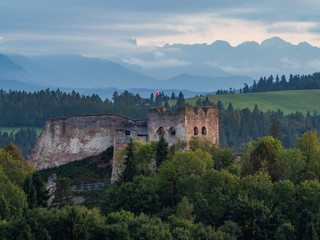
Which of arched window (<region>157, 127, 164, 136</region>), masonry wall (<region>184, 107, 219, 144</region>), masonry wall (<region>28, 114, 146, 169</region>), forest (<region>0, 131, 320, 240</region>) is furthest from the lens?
masonry wall (<region>28, 114, 146, 169</region>)

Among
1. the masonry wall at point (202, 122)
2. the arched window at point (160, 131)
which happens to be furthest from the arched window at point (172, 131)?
the masonry wall at point (202, 122)

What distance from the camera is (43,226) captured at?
54.8 metres

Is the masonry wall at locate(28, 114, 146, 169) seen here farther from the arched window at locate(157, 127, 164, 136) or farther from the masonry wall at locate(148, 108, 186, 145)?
the arched window at locate(157, 127, 164, 136)

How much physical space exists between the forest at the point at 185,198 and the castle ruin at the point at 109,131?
2.33m

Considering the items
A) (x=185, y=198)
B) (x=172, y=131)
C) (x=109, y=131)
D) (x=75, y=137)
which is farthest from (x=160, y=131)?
(x=185, y=198)

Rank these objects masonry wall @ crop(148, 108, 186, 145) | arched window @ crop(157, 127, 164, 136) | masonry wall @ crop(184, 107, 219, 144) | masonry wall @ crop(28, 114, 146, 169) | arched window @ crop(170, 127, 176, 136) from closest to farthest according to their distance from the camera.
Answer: masonry wall @ crop(148, 108, 186, 145), arched window @ crop(170, 127, 176, 136), masonry wall @ crop(184, 107, 219, 144), arched window @ crop(157, 127, 164, 136), masonry wall @ crop(28, 114, 146, 169)

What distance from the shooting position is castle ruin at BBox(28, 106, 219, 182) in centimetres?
7456

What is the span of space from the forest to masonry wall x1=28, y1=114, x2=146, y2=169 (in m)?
4.67

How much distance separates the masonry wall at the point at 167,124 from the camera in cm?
7406

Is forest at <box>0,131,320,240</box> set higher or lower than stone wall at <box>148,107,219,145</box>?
lower

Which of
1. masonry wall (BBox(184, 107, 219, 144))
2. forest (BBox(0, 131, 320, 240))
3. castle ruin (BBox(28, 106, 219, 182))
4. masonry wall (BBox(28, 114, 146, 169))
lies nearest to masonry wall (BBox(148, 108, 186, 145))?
castle ruin (BBox(28, 106, 219, 182))

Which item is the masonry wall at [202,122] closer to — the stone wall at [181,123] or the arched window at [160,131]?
the stone wall at [181,123]

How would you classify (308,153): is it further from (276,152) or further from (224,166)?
(224,166)

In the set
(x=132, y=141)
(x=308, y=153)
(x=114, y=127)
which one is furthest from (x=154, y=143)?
(x=308, y=153)
